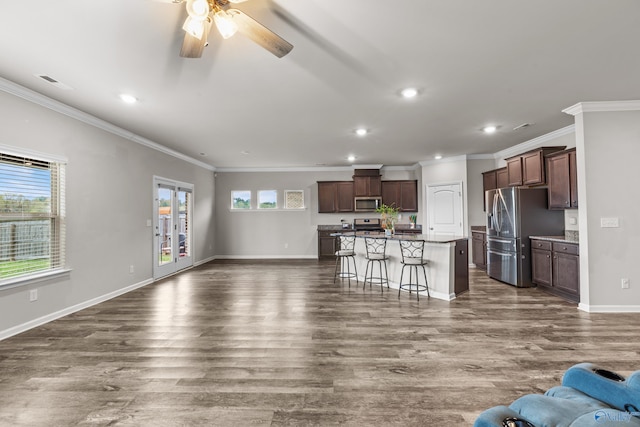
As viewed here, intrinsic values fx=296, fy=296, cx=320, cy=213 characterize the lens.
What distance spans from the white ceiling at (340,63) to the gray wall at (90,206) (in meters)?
0.40

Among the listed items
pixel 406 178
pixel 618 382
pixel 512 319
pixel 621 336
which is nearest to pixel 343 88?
pixel 618 382

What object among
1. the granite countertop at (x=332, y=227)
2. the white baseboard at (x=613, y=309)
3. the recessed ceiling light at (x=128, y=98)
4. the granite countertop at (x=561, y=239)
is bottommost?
the white baseboard at (x=613, y=309)

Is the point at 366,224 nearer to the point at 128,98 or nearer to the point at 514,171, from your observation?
the point at 514,171

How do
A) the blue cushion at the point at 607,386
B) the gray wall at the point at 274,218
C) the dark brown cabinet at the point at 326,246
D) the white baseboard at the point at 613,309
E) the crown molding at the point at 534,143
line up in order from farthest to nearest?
the gray wall at the point at 274,218
the dark brown cabinet at the point at 326,246
the crown molding at the point at 534,143
the white baseboard at the point at 613,309
the blue cushion at the point at 607,386

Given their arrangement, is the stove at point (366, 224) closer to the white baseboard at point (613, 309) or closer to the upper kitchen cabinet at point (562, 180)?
the upper kitchen cabinet at point (562, 180)

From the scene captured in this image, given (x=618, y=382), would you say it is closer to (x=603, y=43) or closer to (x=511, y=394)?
(x=511, y=394)

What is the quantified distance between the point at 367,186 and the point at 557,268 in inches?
190

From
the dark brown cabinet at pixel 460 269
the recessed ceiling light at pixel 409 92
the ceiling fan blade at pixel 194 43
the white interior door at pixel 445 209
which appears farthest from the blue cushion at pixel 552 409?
the white interior door at pixel 445 209

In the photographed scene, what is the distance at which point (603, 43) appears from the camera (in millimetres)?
2529

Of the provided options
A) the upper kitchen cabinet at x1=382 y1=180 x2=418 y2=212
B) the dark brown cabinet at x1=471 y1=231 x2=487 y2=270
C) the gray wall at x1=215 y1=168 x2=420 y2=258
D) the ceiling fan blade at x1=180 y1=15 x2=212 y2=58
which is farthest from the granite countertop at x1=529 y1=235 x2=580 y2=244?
the ceiling fan blade at x1=180 y1=15 x2=212 y2=58

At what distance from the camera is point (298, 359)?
2660mm

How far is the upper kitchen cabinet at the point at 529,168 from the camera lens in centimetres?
500

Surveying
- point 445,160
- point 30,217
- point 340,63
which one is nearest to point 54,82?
point 30,217

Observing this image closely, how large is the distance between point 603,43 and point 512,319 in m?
2.96
